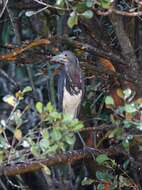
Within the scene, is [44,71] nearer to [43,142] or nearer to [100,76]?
[100,76]

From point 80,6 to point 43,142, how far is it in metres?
0.51

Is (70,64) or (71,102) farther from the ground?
(70,64)

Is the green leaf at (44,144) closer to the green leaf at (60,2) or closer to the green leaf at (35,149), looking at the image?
the green leaf at (35,149)

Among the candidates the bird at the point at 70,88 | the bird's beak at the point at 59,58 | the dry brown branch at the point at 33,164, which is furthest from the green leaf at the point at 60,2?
the bird at the point at 70,88

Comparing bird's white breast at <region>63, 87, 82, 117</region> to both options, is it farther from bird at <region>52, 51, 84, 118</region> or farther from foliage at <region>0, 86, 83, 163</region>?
foliage at <region>0, 86, 83, 163</region>

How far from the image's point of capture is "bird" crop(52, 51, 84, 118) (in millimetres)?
3324

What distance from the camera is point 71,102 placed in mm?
3396

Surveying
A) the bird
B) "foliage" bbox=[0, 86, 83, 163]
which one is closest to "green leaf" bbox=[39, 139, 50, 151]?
"foliage" bbox=[0, 86, 83, 163]

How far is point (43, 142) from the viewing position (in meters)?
2.07

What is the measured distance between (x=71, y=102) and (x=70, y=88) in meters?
0.09

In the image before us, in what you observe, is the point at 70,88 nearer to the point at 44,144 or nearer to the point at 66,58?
the point at 66,58

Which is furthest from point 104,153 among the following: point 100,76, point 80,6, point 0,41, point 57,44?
point 0,41

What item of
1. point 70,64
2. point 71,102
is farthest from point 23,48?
point 71,102

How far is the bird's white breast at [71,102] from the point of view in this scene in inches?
132
